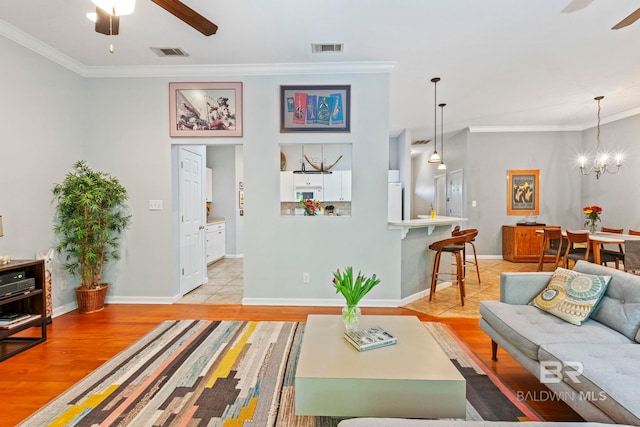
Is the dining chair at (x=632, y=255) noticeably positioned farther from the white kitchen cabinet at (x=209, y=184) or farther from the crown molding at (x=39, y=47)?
the white kitchen cabinet at (x=209, y=184)

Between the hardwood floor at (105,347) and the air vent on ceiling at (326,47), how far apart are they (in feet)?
9.57

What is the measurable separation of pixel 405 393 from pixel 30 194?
392 centimetres

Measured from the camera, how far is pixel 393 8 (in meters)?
2.69

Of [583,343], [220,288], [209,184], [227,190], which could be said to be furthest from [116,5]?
[227,190]

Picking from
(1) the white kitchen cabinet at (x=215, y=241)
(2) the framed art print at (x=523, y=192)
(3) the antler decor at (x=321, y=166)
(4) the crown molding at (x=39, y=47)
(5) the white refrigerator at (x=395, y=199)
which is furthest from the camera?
(5) the white refrigerator at (x=395, y=199)

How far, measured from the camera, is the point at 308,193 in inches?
234

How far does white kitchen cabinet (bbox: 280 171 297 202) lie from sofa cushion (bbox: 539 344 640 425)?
15.3 ft

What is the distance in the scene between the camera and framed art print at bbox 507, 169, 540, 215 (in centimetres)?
689

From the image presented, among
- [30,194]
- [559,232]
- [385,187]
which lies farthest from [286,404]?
[559,232]

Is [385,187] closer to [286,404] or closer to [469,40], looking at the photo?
[469,40]

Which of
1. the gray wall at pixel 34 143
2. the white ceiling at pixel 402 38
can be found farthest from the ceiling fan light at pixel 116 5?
the gray wall at pixel 34 143

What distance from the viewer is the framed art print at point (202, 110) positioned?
12.6 feet

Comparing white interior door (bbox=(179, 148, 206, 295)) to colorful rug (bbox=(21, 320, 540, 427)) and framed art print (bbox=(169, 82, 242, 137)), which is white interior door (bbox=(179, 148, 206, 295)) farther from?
colorful rug (bbox=(21, 320, 540, 427))

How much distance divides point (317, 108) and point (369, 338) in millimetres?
2760
